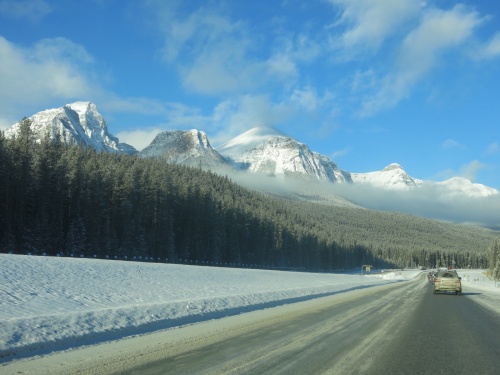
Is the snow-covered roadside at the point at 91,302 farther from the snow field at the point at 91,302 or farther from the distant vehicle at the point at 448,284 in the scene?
the distant vehicle at the point at 448,284

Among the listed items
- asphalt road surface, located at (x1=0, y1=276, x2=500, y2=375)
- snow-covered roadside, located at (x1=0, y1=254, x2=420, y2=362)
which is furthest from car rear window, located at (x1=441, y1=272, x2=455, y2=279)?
asphalt road surface, located at (x1=0, y1=276, x2=500, y2=375)

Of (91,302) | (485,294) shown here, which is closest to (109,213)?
(485,294)

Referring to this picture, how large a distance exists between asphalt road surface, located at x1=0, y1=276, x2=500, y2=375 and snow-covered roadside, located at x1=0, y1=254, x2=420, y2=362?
42.5 inches

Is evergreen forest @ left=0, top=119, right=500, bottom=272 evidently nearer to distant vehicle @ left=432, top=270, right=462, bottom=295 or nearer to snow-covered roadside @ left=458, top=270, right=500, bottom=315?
distant vehicle @ left=432, top=270, right=462, bottom=295

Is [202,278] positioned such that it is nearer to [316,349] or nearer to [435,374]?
[316,349]

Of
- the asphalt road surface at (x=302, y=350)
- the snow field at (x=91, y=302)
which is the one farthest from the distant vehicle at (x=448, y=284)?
the asphalt road surface at (x=302, y=350)

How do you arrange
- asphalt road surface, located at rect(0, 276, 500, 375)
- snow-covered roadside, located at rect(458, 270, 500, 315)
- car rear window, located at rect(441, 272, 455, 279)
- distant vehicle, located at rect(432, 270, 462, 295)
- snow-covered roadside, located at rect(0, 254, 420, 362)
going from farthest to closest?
car rear window, located at rect(441, 272, 455, 279) → distant vehicle, located at rect(432, 270, 462, 295) → snow-covered roadside, located at rect(458, 270, 500, 315) → snow-covered roadside, located at rect(0, 254, 420, 362) → asphalt road surface, located at rect(0, 276, 500, 375)

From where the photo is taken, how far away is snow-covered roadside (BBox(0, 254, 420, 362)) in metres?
10.4

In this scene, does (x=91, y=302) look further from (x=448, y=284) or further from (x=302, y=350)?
(x=448, y=284)

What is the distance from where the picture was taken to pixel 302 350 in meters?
9.99

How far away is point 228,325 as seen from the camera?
14.2 metres

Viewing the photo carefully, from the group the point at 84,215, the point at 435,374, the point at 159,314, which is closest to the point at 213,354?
the point at 435,374

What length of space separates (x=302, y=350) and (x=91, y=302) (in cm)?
915

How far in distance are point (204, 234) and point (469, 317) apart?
241 ft
